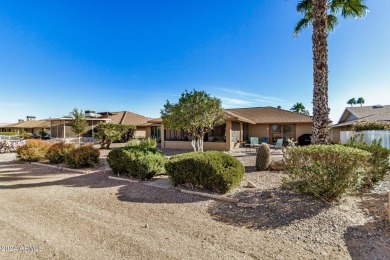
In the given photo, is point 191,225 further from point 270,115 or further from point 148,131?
point 148,131

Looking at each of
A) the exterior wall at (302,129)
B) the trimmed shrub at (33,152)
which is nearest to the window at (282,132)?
the exterior wall at (302,129)

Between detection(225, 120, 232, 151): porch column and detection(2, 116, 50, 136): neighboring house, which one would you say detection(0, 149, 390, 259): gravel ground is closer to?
detection(225, 120, 232, 151): porch column

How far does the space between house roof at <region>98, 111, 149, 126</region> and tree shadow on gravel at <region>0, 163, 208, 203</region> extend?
917 inches

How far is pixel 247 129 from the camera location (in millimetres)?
26156

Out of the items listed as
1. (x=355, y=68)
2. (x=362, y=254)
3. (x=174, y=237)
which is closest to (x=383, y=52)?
(x=355, y=68)

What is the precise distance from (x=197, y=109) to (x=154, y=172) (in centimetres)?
457

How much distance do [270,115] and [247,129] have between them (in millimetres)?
3537

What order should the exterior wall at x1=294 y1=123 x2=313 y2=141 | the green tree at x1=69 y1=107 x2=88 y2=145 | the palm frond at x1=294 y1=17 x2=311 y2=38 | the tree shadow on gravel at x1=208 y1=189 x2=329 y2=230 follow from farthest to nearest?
1. the green tree at x1=69 y1=107 x2=88 y2=145
2. the exterior wall at x1=294 y1=123 x2=313 y2=141
3. the palm frond at x1=294 y1=17 x2=311 y2=38
4. the tree shadow on gravel at x1=208 y1=189 x2=329 y2=230

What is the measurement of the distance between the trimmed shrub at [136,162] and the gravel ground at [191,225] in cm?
149

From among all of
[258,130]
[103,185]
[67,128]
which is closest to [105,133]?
[67,128]

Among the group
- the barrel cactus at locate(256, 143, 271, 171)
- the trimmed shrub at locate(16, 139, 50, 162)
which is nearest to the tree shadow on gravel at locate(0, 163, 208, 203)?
the trimmed shrub at locate(16, 139, 50, 162)

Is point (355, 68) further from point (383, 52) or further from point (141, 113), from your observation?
point (141, 113)

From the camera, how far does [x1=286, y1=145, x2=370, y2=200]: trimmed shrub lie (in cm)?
479

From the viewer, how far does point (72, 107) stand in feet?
89.0
